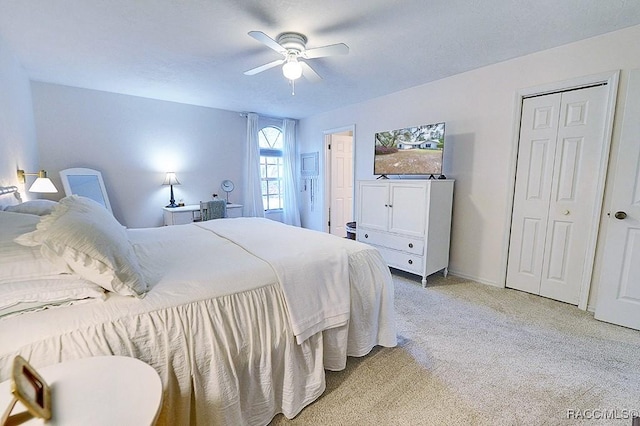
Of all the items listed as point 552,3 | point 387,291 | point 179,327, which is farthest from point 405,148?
point 179,327

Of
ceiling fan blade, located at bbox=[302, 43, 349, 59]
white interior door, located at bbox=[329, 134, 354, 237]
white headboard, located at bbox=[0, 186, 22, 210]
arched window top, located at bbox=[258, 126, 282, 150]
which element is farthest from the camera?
arched window top, located at bbox=[258, 126, 282, 150]

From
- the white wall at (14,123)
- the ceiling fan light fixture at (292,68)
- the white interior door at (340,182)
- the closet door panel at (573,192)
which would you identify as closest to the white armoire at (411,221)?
the closet door panel at (573,192)

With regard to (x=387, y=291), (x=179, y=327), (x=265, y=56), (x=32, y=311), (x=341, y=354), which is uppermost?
(x=265, y=56)

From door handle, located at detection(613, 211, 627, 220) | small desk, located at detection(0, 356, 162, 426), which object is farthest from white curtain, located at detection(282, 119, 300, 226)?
small desk, located at detection(0, 356, 162, 426)

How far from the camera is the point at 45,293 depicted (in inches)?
41.1

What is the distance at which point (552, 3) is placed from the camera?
1.89 m

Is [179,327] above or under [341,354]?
above

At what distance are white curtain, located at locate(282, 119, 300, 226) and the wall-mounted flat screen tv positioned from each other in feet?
7.17

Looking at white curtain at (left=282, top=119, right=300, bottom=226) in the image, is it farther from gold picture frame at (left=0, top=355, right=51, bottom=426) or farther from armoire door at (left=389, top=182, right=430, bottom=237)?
gold picture frame at (left=0, top=355, right=51, bottom=426)

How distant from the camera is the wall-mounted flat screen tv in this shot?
10.3 ft

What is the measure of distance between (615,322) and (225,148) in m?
5.27

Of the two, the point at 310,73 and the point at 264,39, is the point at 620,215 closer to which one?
the point at 310,73

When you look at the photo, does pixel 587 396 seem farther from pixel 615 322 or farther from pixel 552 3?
pixel 552 3

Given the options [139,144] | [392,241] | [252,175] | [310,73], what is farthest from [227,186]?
[392,241]
